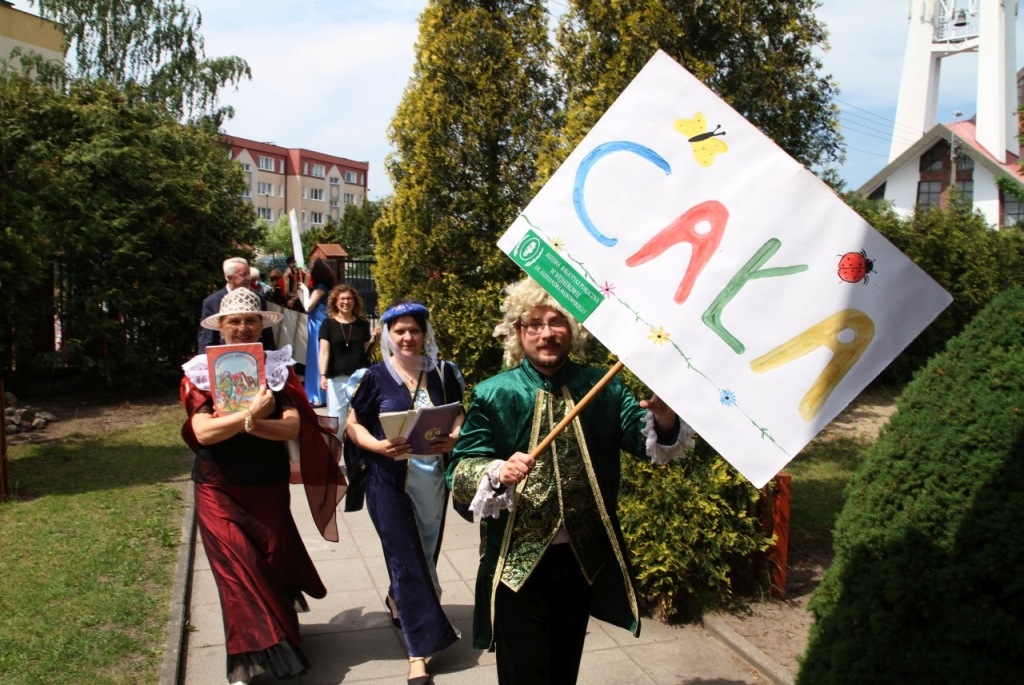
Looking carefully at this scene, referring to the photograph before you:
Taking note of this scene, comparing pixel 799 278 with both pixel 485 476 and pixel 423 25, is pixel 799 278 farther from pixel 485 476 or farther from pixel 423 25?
pixel 423 25

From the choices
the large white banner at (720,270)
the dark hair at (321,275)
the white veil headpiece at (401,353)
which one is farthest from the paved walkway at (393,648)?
the dark hair at (321,275)

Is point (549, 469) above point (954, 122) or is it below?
below

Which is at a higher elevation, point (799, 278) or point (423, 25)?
point (423, 25)

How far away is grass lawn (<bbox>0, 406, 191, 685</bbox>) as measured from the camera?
438 centimetres

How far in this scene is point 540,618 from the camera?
3.26 metres

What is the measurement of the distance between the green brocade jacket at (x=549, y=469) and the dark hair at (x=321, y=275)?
21.4 feet

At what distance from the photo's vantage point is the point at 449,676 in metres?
4.49

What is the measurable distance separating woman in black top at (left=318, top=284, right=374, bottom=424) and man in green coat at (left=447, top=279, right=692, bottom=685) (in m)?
4.55

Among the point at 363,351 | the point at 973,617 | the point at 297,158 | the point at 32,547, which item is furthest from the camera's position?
the point at 297,158

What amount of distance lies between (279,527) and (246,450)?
0.44 meters

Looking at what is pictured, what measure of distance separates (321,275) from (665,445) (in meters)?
7.02

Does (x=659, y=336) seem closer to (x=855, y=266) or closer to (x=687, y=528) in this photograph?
(x=855, y=266)

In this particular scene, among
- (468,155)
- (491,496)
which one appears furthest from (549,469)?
(468,155)

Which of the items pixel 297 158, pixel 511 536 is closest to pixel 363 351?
pixel 511 536
